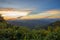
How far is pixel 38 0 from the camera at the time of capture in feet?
14.5

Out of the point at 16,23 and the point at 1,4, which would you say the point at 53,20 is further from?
the point at 1,4

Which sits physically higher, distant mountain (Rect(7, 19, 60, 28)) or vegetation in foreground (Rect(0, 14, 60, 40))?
distant mountain (Rect(7, 19, 60, 28))

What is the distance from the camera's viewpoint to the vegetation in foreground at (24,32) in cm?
428

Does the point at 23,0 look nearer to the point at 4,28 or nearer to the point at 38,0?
the point at 38,0

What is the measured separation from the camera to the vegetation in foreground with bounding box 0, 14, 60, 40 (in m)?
4.28

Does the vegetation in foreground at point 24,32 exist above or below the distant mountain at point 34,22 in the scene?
below

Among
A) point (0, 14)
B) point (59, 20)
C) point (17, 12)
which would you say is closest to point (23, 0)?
point (17, 12)

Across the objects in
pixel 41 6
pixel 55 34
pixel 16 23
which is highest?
pixel 41 6

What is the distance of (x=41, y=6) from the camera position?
4.40 meters

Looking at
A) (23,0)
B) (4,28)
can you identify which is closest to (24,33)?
(4,28)

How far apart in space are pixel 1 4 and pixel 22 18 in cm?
59

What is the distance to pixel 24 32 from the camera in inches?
171

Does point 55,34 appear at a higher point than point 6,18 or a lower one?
lower

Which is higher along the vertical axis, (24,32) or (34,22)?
(34,22)
